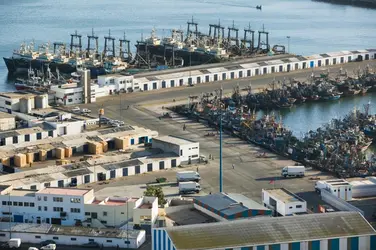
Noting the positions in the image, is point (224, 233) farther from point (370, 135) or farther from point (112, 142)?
point (370, 135)

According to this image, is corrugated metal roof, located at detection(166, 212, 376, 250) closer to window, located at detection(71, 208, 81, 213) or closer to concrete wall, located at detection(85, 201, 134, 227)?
concrete wall, located at detection(85, 201, 134, 227)

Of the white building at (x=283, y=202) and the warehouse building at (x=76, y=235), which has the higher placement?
the white building at (x=283, y=202)

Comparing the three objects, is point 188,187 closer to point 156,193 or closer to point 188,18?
point 156,193

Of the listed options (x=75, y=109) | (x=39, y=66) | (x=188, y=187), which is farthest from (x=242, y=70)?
(x=188, y=187)

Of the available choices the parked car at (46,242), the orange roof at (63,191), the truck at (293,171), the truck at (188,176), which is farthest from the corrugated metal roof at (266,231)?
the truck at (293,171)


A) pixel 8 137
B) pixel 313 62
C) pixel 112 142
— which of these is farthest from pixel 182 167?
pixel 313 62

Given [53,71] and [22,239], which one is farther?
[53,71]

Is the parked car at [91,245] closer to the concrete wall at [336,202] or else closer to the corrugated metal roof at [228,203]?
the corrugated metal roof at [228,203]
